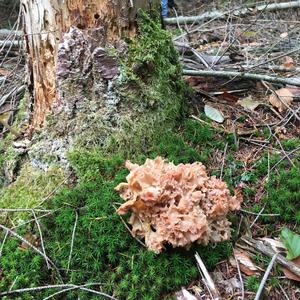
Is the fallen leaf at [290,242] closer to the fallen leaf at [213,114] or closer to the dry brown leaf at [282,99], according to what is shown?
the fallen leaf at [213,114]

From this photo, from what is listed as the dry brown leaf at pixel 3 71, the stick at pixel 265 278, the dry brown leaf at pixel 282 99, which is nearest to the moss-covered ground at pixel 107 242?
the stick at pixel 265 278

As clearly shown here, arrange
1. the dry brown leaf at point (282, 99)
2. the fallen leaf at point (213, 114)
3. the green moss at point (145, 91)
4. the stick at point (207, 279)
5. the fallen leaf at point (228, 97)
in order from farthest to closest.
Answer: the fallen leaf at point (228, 97) → the dry brown leaf at point (282, 99) → the fallen leaf at point (213, 114) → the green moss at point (145, 91) → the stick at point (207, 279)

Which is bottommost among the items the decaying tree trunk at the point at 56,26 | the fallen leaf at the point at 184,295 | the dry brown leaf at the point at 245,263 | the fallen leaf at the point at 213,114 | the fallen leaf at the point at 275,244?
the fallen leaf at the point at 184,295

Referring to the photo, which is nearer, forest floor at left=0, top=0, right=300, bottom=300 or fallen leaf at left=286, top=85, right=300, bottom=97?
forest floor at left=0, top=0, right=300, bottom=300

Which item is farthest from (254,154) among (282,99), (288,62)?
(288,62)

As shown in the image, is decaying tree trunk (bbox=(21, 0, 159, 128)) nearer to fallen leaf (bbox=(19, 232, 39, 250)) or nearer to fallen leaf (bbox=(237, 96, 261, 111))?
fallen leaf (bbox=(19, 232, 39, 250))

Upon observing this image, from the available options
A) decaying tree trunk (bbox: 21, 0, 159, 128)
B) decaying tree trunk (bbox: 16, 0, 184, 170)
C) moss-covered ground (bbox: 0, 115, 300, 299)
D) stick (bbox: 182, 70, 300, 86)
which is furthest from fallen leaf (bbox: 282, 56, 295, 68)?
decaying tree trunk (bbox: 21, 0, 159, 128)
